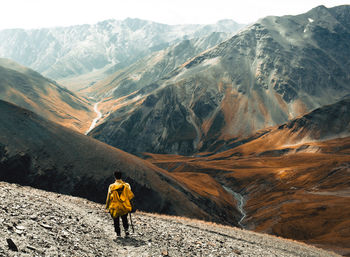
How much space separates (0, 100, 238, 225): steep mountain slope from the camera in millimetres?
47938

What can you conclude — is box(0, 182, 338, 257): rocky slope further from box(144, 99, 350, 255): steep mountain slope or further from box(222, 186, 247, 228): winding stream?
box(222, 186, 247, 228): winding stream

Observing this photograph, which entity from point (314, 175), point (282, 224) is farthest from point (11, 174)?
point (314, 175)

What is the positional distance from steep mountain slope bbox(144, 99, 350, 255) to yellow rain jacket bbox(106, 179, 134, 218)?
47.0m

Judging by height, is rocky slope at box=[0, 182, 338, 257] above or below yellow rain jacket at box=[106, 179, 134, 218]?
below

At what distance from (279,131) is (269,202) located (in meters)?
105

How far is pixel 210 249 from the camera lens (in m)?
14.7

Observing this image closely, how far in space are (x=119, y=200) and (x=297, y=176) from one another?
11573 cm

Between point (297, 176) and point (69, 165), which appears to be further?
point (297, 176)

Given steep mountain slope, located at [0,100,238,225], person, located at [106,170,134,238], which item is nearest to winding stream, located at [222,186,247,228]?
A: steep mountain slope, located at [0,100,238,225]

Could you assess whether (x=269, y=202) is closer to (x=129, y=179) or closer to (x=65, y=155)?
(x=129, y=179)

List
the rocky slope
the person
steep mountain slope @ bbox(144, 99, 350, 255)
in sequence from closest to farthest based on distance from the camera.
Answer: the rocky slope → the person → steep mountain slope @ bbox(144, 99, 350, 255)

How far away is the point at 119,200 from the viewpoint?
1388 cm

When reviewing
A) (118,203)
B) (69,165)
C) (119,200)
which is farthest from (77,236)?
(69,165)

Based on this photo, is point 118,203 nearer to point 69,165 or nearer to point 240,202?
point 69,165
